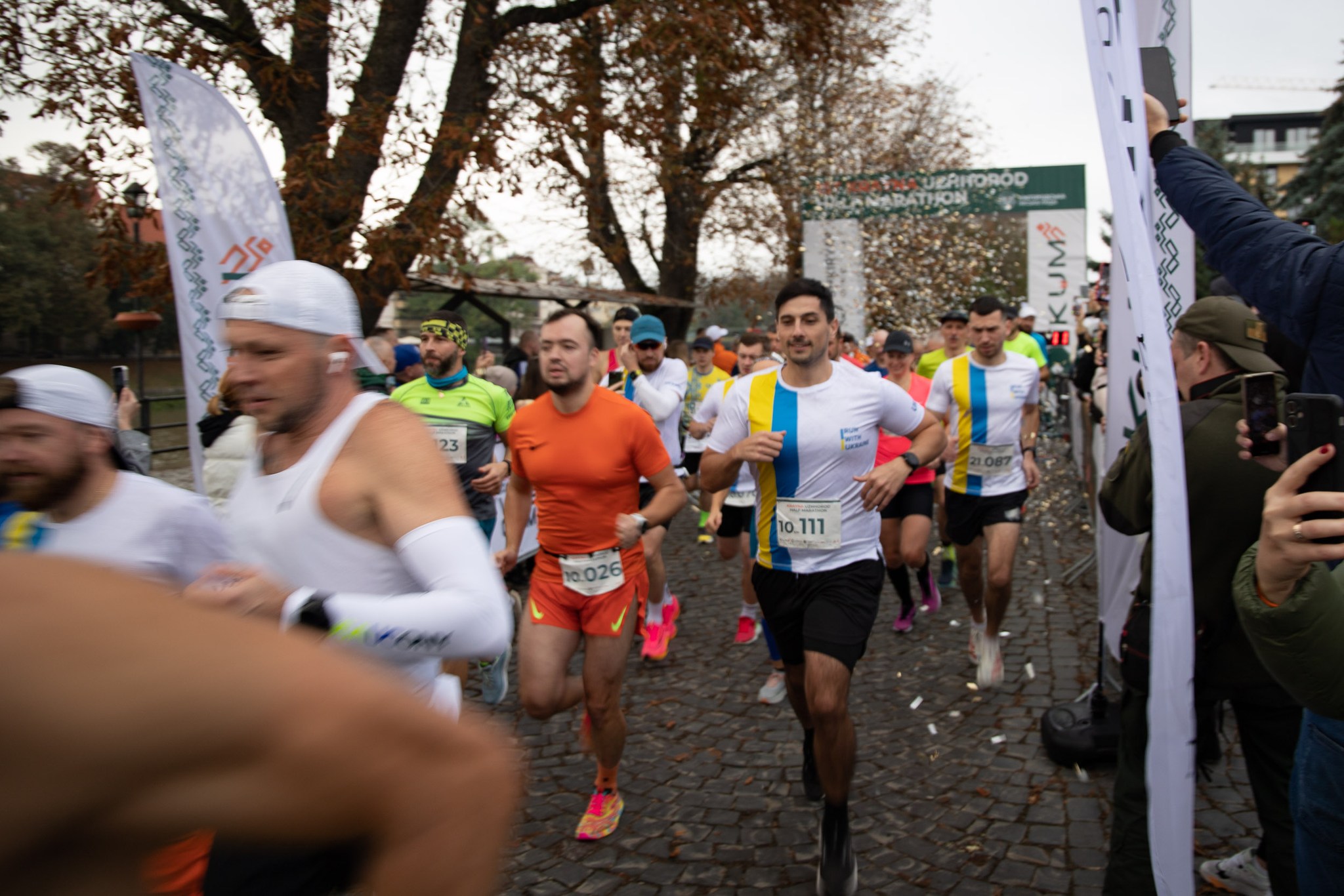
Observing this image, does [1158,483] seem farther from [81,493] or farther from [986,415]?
[986,415]

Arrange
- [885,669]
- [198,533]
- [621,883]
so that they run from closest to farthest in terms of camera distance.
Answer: [198,533] < [621,883] < [885,669]

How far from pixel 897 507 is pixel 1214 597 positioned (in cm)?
383

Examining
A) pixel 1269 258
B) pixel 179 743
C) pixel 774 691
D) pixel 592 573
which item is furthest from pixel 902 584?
pixel 179 743

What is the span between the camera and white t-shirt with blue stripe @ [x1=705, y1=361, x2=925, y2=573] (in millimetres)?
3949

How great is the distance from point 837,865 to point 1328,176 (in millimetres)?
38782

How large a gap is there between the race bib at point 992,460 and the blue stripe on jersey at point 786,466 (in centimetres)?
230

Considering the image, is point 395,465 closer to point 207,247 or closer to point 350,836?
point 350,836

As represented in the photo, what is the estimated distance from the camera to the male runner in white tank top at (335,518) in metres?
1.70

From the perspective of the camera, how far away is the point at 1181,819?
2154mm

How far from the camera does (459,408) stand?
5609 mm

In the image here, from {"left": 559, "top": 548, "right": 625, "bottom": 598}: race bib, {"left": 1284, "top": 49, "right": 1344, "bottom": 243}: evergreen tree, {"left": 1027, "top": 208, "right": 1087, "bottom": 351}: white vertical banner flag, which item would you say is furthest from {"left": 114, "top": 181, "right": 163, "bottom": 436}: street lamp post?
{"left": 1284, "top": 49, "right": 1344, "bottom": 243}: evergreen tree

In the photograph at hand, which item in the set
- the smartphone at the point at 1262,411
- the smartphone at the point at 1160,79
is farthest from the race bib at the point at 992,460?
the smartphone at the point at 1262,411

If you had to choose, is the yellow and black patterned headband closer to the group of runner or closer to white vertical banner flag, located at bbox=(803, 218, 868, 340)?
the group of runner

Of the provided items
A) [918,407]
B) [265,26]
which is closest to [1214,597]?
[918,407]
